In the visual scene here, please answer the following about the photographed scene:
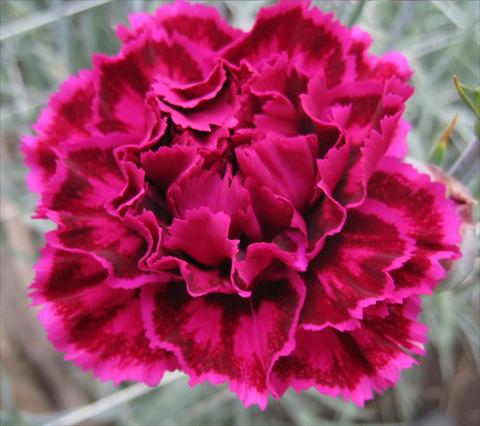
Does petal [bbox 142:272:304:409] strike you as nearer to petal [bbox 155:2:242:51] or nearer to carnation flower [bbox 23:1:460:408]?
carnation flower [bbox 23:1:460:408]

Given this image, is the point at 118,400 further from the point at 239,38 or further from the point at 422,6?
the point at 422,6

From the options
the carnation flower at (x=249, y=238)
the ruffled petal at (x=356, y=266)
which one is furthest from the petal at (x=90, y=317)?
the ruffled petal at (x=356, y=266)

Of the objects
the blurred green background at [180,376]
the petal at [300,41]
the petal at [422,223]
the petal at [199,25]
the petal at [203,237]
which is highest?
the petal at [300,41]

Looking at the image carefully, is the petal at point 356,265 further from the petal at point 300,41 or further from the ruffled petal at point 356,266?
the petal at point 300,41

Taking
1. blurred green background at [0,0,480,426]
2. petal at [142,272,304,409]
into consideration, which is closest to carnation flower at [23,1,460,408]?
petal at [142,272,304,409]

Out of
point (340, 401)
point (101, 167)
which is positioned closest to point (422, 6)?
point (101, 167)

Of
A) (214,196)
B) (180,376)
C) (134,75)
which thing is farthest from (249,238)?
(180,376)

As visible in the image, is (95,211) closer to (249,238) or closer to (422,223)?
(249,238)
